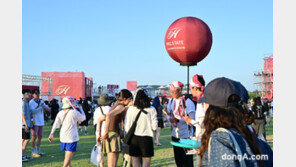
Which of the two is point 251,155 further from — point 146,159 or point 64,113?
point 64,113

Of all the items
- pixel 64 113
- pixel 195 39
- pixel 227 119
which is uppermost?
pixel 195 39

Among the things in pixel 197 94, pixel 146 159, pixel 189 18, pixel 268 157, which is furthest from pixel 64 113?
pixel 268 157

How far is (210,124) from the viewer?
172 centimetres

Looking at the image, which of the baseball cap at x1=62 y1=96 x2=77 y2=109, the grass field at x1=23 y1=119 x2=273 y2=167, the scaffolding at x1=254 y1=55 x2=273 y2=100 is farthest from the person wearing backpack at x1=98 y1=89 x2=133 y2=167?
the scaffolding at x1=254 y1=55 x2=273 y2=100

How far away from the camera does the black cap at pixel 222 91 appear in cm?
173

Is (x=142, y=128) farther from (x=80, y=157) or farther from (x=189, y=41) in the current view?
(x=80, y=157)

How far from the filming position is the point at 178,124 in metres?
5.30

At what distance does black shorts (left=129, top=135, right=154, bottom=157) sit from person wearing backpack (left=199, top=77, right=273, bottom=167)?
3.07 metres

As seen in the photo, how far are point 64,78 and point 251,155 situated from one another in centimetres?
3451

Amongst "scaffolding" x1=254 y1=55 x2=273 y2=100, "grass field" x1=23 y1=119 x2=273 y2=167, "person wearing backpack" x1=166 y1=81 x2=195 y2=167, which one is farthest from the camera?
"scaffolding" x1=254 y1=55 x2=273 y2=100

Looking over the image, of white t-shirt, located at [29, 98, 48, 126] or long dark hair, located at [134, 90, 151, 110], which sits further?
white t-shirt, located at [29, 98, 48, 126]

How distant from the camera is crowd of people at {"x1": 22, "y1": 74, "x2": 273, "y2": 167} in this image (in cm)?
160

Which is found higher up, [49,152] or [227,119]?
[227,119]

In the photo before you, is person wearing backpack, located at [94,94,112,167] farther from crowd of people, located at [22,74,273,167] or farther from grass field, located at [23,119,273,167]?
grass field, located at [23,119,273,167]
